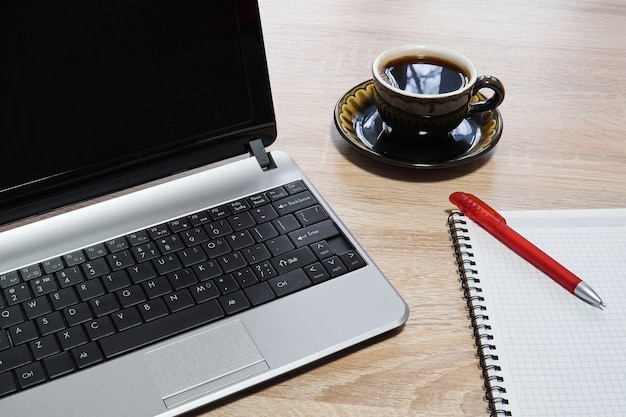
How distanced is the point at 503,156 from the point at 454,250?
0.18 metres

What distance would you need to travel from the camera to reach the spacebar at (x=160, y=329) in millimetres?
597

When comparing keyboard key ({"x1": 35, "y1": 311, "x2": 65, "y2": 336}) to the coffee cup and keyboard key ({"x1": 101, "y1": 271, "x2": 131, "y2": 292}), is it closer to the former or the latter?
keyboard key ({"x1": 101, "y1": 271, "x2": 131, "y2": 292})

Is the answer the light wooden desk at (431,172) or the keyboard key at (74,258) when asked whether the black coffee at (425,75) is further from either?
the keyboard key at (74,258)

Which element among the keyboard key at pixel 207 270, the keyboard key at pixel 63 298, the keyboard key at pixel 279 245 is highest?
the keyboard key at pixel 63 298

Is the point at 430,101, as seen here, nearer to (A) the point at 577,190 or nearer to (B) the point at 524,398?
(A) the point at 577,190

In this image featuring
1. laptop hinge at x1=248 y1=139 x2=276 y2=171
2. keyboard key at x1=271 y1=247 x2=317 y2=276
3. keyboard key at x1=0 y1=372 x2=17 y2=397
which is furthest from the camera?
laptop hinge at x1=248 y1=139 x2=276 y2=171

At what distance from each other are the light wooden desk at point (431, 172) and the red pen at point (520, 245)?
0.03m

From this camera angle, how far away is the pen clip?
29.2 inches

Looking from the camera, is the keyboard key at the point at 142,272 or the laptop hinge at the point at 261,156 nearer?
the keyboard key at the point at 142,272

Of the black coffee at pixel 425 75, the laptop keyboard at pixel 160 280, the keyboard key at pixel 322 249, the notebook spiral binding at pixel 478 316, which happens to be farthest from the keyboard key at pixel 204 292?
the black coffee at pixel 425 75

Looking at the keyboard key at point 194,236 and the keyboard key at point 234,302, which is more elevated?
the keyboard key at point 194,236

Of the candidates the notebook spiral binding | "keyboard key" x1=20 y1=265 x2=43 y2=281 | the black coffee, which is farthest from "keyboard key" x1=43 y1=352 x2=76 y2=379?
the black coffee

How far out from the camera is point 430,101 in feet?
2.55

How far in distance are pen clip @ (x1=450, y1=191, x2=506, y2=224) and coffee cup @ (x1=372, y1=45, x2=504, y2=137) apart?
0.09 metres
